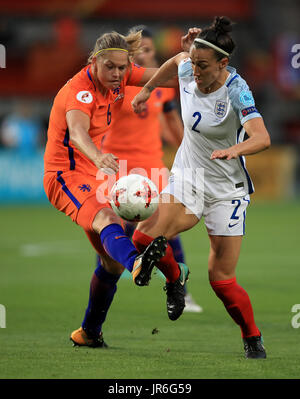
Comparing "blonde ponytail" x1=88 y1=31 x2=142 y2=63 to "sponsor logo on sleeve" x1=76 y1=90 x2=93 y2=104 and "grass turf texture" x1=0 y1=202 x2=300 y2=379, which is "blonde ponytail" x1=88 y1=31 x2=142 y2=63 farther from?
"grass turf texture" x1=0 y1=202 x2=300 y2=379

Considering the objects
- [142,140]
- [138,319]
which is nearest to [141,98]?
[142,140]

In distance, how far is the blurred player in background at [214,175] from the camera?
18.3ft

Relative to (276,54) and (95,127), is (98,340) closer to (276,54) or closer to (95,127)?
(95,127)

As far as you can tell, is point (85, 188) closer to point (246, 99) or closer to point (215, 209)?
point (215, 209)

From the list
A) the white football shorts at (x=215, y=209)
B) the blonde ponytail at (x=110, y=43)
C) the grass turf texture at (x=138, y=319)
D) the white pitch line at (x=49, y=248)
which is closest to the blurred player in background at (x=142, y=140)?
the grass turf texture at (x=138, y=319)

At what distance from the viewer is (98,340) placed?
20.6 ft

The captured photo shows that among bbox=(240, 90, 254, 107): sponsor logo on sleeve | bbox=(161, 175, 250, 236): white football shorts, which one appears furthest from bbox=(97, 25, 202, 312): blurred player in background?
bbox=(240, 90, 254, 107): sponsor logo on sleeve

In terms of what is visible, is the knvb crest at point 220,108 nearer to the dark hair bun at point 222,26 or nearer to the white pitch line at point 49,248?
the dark hair bun at point 222,26

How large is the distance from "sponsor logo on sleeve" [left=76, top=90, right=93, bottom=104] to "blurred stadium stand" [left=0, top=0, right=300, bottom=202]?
1840cm

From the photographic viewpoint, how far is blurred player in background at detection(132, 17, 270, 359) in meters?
5.59

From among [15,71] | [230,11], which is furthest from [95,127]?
[230,11]

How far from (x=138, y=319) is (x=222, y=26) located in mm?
2922

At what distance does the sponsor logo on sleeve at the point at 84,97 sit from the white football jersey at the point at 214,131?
65 centimetres
